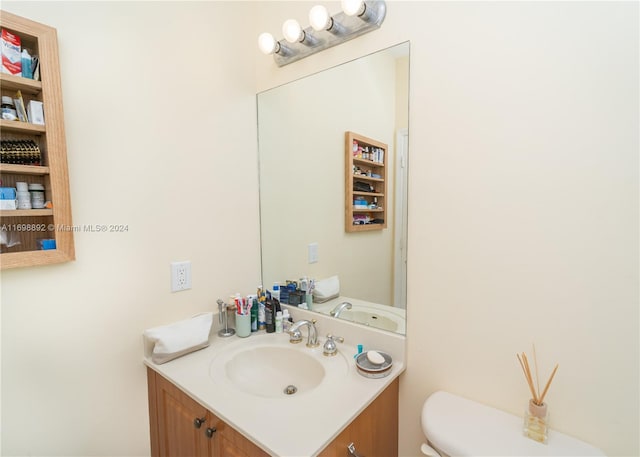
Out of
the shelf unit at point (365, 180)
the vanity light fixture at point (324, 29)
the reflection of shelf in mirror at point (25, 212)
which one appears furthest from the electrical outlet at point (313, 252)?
the reflection of shelf in mirror at point (25, 212)

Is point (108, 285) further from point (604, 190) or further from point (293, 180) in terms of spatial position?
point (604, 190)

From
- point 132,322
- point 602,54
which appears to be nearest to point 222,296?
point 132,322

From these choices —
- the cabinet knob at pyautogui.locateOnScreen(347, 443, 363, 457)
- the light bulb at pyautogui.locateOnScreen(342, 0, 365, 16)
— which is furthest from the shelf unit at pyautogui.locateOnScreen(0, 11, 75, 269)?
the cabinet knob at pyautogui.locateOnScreen(347, 443, 363, 457)

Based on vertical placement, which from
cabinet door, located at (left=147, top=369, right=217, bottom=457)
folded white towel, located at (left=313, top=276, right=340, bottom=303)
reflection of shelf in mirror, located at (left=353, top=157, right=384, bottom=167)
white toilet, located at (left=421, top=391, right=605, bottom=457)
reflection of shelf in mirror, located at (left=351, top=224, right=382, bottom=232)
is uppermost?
reflection of shelf in mirror, located at (left=353, top=157, right=384, bottom=167)

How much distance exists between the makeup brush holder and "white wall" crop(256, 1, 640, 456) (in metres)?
0.07

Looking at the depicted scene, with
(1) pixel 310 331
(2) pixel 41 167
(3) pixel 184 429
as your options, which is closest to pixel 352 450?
(1) pixel 310 331

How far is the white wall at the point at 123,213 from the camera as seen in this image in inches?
36.9

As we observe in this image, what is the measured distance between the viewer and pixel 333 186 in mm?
1355

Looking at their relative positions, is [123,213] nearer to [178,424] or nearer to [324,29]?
[178,424]

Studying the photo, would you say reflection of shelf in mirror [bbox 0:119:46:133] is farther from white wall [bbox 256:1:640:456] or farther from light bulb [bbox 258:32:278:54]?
white wall [bbox 256:1:640:456]

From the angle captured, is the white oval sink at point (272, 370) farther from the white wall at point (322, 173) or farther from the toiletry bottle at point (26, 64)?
the toiletry bottle at point (26, 64)

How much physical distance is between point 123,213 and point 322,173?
0.80 metres

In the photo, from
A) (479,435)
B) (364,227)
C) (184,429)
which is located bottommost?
(184,429)

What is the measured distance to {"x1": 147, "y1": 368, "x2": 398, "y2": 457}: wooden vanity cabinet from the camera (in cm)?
84
